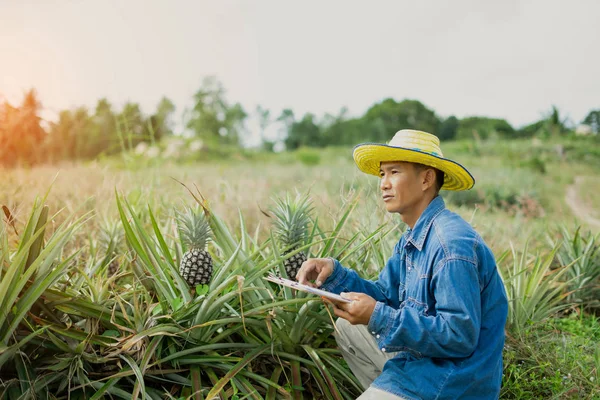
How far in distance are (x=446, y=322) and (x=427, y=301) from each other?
207 mm

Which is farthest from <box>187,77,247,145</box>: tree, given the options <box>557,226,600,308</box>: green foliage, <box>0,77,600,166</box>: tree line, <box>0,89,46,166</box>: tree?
<box>557,226,600,308</box>: green foliage

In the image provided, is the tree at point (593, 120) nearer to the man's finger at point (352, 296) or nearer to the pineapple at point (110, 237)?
the pineapple at point (110, 237)

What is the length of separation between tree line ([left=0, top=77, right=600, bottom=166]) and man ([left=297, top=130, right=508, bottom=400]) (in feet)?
43.3

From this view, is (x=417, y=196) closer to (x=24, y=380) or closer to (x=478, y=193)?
(x=24, y=380)

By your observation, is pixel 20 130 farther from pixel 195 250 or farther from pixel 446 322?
pixel 446 322

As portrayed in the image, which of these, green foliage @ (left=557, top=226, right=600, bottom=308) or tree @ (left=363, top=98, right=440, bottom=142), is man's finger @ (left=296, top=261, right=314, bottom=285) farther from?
tree @ (left=363, top=98, right=440, bottom=142)

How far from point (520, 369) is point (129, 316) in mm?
2500

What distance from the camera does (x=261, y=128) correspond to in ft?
78.8

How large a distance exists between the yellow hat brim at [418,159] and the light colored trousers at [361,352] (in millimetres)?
863

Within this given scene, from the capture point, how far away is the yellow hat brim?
8.13 feet

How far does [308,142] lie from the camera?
27.1 metres

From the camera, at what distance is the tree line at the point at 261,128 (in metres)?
18.0

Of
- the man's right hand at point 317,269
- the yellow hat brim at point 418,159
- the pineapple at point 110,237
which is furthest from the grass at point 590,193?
the man's right hand at point 317,269

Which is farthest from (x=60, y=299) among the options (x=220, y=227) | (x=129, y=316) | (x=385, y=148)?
(x=385, y=148)
